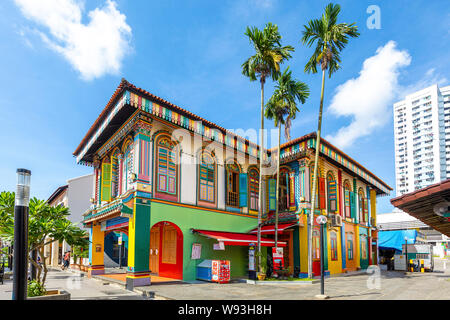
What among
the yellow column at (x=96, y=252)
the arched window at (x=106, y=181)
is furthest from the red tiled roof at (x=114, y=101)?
the yellow column at (x=96, y=252)

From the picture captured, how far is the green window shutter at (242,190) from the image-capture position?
63.7 feet

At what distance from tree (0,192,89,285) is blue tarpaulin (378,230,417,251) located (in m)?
27.7

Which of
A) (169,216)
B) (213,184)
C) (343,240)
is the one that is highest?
(213,184)

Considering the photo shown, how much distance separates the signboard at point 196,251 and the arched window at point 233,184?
332cm

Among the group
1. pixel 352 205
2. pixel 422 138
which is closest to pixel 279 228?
pixel 352 205

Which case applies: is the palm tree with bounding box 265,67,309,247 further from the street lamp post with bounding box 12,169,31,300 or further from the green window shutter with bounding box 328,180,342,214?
the street lamp post with bounding box 12,169,31,300

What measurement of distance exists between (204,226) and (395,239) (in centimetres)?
2081

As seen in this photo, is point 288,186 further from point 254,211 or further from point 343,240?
point 343,240

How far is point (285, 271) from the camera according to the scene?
650 inches

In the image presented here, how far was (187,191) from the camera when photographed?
54.5 feet

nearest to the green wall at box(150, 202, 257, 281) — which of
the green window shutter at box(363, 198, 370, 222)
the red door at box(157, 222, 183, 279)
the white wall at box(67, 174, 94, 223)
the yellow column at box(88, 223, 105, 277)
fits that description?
the red door at box(157, 222, 183, 279)

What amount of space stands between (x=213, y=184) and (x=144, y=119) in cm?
531

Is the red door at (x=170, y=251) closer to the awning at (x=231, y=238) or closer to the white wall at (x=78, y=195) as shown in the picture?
the awning at (x=231, y=238)
